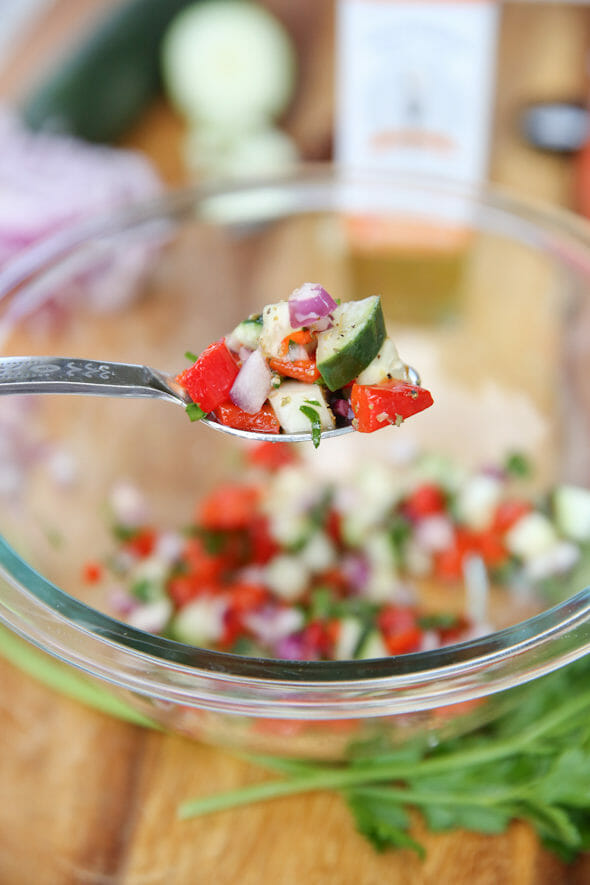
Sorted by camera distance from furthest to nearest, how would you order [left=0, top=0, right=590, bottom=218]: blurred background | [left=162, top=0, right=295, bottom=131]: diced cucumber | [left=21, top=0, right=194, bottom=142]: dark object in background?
[left=162, top=0, right=295, bottom=131]: diced cucumber, [left=21, top=0, right=194, bottom=142]: dark object in background, [left=0, top=0, right=590, bottom=218]: blurred background

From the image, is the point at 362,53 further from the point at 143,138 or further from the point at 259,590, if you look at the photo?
the point at 259,590

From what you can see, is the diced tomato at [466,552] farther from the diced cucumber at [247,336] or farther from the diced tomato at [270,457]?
the diced cucumber at [247,336]

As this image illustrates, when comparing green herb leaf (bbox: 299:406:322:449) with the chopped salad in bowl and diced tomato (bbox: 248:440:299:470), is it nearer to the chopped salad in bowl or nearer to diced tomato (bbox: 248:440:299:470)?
the chopped salad in bowl

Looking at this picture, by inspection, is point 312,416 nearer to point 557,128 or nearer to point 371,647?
point 371,647

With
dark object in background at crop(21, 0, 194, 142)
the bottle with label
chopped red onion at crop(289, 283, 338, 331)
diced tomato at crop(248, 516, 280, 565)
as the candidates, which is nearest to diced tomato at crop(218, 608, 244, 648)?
diced tomato at crop(248, 516, 280, 565)

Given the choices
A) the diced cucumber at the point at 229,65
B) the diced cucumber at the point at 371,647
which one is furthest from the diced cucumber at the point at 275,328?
the diced cucumber at the point at 229,65

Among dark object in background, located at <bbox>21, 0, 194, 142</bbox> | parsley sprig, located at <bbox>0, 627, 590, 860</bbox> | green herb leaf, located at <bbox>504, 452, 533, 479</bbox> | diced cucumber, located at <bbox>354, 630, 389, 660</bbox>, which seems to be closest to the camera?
parsley sprig, located at <bbox>0, 627, 590, 860</bbox>

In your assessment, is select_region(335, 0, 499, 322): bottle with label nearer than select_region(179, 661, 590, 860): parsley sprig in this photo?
No

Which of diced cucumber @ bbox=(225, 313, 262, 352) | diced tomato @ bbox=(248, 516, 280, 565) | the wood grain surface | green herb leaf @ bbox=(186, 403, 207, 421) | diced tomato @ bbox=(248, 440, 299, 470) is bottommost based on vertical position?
the wood grain surface
